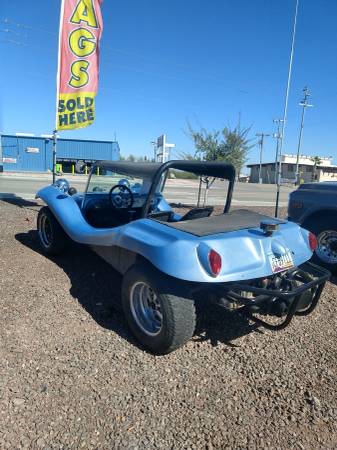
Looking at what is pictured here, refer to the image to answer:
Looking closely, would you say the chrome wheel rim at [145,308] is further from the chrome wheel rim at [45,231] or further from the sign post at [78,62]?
the sign post at [78,62]

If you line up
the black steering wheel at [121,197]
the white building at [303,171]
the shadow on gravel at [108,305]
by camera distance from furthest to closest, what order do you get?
1. the white building at [303,171]
2. the black steering wheel at [121,197]
3. the shadow on gravel at [108,305]

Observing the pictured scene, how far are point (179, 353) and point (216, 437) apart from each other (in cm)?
86

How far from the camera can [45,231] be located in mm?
5039

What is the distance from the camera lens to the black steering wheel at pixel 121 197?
13.7 feet

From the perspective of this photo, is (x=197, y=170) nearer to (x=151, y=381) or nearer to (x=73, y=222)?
(x=73, y=222)

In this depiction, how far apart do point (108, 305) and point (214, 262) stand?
153cm

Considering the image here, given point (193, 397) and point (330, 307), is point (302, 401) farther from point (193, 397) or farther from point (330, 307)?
point (330, 307)

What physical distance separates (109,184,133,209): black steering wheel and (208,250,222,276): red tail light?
1849 mm

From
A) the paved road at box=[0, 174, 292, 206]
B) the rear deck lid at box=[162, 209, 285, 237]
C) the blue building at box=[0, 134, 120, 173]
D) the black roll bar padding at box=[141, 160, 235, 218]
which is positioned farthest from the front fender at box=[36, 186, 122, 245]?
the blue building at box=[0, 134, 120, 173]

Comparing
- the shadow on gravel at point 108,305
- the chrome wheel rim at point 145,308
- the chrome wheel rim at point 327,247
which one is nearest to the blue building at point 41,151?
the shadow on gravel at point 108,305

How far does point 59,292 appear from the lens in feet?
12.4

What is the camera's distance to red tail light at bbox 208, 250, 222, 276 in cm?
250

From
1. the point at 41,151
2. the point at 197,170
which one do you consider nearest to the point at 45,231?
the point at 197,170

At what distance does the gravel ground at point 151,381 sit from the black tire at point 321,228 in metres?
1.17
